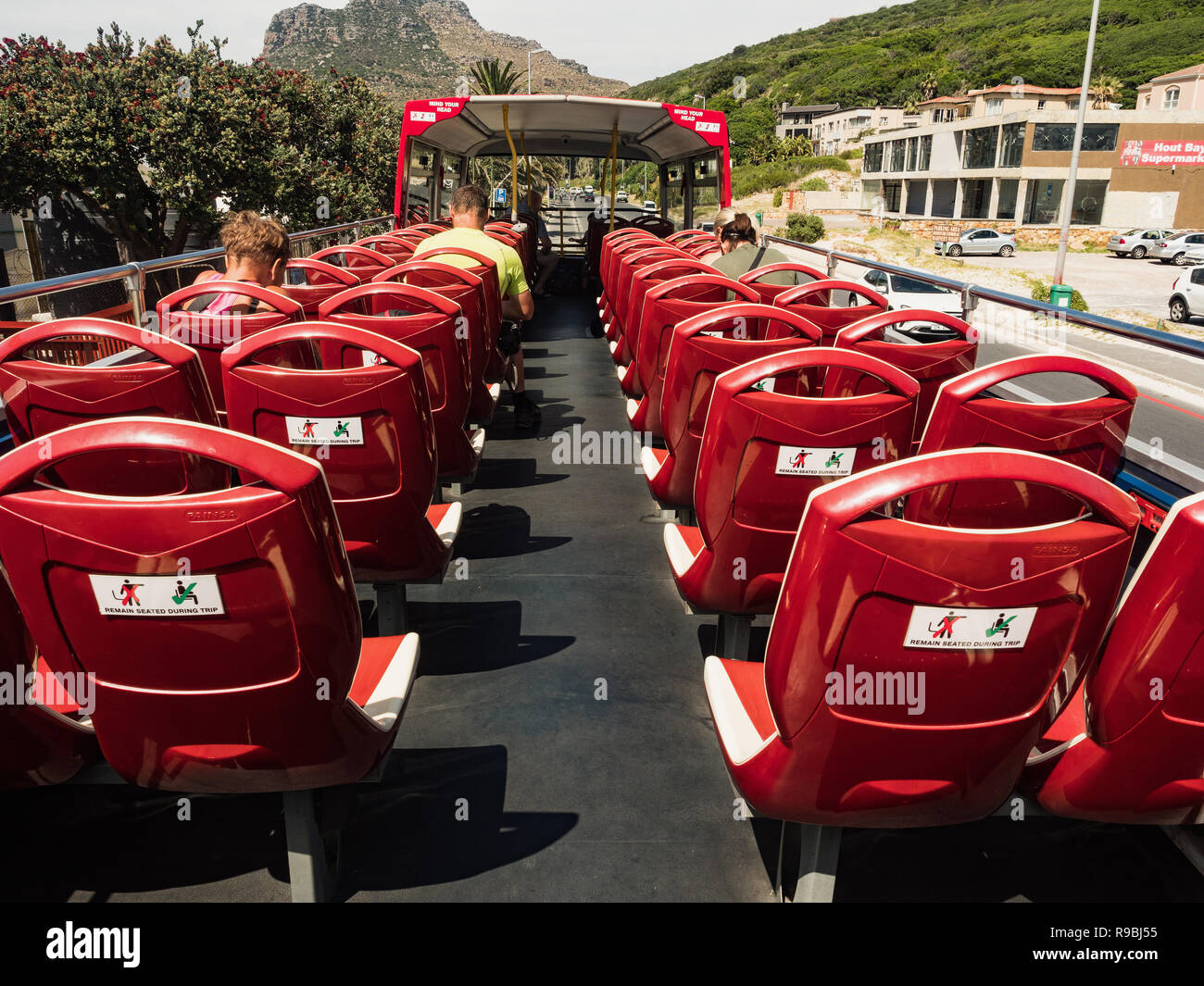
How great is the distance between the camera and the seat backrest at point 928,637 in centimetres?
146

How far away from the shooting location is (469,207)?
6676mm

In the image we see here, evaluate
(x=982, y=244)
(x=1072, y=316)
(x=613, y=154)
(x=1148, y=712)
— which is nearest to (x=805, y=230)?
(x=982, y=244)

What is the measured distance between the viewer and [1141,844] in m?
2.42

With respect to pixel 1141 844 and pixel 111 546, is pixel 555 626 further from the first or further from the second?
pixel 111 546

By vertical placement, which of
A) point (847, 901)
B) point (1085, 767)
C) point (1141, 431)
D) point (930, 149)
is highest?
point (930, 149)

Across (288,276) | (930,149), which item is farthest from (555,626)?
(930,149)

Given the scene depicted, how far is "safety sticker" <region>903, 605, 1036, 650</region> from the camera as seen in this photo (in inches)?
59.3

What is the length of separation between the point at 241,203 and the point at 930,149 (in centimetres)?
6052

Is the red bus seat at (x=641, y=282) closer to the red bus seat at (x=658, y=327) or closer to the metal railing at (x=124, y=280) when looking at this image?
the red bus seat at (x=658, y=327)

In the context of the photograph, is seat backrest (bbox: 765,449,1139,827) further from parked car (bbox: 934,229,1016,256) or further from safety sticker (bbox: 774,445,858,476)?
parked car (bbox: 934,229,1016,256)

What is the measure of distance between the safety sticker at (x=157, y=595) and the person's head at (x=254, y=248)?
3252mm

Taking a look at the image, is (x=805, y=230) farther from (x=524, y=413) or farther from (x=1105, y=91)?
(x=524, y=413)

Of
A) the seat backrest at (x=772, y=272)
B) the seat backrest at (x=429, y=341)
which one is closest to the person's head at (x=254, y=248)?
the seat backrest at (x=429, y=341)

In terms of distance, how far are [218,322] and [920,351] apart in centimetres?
278
